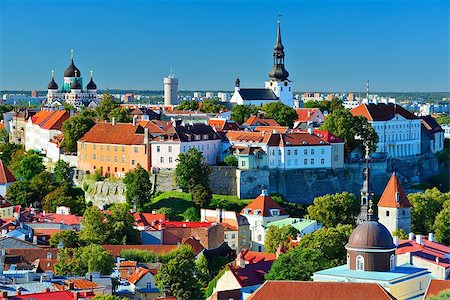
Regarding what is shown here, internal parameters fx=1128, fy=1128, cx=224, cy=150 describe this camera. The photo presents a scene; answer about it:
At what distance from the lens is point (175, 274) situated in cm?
3400

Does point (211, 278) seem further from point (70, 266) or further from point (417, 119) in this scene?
point (417, 119)

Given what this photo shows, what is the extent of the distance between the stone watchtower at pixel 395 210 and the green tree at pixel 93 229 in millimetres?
10761

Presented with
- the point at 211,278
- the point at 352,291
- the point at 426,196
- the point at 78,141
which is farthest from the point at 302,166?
the point at 352,291

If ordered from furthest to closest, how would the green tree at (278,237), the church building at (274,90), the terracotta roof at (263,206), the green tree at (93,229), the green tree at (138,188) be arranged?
the church building at (274,90)
the green tree at (138,188)
the terracotta roof at (263,206)
the green tree at (278,237)
the green tree at (93,229)

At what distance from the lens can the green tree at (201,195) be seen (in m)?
47.9

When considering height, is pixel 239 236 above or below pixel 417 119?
below

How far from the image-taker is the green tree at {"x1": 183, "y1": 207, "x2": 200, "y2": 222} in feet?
156

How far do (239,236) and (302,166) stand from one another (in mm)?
8207

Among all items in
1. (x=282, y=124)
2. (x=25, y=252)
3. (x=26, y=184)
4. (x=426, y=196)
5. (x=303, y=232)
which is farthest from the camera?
(x=282, y=124)

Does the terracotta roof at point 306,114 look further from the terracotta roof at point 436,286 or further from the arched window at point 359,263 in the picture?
the terracotta roof at point 436,286

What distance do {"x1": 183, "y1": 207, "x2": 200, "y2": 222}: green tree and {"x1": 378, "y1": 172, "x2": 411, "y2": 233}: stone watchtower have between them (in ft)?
26.4

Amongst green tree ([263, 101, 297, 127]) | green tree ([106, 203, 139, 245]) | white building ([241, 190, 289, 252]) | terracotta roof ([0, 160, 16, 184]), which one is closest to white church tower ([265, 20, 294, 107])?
green tree ([263, 101, 297, 127])

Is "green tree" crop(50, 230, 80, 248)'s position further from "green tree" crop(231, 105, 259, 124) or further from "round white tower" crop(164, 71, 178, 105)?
"round white tower" crop(164, 71, 178, 105)

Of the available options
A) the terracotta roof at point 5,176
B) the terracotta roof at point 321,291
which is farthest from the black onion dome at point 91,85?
the terracotta roof at point 321,291
